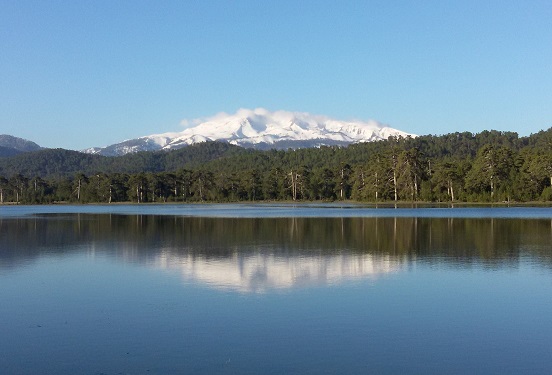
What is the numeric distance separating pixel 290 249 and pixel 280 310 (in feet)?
48.4

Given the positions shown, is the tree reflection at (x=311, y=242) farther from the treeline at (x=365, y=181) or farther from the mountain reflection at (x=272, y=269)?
the treeline at (x=365, y=181)

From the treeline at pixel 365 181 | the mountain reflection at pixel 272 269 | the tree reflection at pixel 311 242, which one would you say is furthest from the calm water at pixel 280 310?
the treeline at pixel 365 181

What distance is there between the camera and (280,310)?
656 inches

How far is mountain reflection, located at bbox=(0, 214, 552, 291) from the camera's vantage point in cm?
2339

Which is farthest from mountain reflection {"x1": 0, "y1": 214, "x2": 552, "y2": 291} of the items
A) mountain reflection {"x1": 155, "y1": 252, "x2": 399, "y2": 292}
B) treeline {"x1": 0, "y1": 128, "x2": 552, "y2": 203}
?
treeline {"x1": 0, "y1": 128, "x2": 552, "y2": 203}

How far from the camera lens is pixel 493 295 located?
1875cm

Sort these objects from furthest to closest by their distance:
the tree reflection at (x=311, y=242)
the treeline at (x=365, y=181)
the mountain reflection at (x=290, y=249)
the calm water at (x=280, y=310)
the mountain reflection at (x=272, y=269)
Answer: the treeline at (x=365, y=181), the tree reflection at (x=311, y=242), the mountain reflection at (x=290, y=249), the mountain reflection at (x=272, y=269), the calm water at (x=280, y=310)

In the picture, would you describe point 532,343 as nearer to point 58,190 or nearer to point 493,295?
point 493,295

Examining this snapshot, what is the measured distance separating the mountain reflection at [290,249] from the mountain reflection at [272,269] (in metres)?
0.04

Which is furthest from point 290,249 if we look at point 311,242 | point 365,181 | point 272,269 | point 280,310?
point 365,181

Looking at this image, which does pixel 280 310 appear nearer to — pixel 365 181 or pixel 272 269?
pixel 272 269

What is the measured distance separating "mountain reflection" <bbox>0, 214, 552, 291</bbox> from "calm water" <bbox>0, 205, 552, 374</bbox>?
136mm

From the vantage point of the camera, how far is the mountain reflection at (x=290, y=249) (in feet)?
76.7

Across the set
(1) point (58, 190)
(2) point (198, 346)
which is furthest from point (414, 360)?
(1) point (58, 190)
